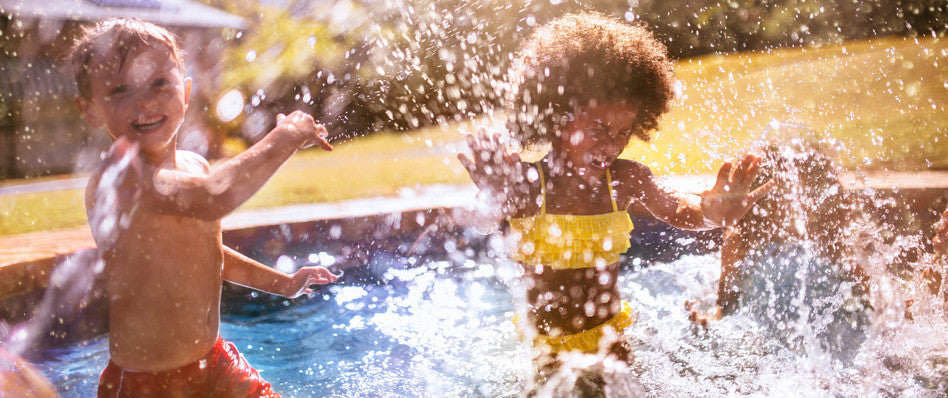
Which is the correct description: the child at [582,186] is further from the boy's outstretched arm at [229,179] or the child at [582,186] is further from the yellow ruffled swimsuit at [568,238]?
the boy's outstretched arm at [229,179]

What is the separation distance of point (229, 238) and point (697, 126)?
6.06m

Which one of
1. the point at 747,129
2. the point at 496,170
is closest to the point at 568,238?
the point at 496,170

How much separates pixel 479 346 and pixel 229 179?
187 cm

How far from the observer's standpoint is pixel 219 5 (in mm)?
14578

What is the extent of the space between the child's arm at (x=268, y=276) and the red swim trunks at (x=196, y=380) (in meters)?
0.25

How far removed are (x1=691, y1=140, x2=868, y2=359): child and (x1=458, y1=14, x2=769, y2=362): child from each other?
930 millimetres

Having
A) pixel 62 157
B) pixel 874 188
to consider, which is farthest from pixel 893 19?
pixel 62 157

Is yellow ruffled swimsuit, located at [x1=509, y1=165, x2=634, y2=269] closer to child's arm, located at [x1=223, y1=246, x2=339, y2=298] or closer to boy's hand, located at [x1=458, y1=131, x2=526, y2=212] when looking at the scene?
boy's hand, located at [x1=458, y1=131, x2=526, y2=212]

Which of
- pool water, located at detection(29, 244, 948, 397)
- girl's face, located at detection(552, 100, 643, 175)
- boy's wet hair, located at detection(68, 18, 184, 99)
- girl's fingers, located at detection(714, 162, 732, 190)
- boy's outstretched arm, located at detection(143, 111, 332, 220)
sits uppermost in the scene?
boy's wet hair, located at detection(68, 18, 184, 99)

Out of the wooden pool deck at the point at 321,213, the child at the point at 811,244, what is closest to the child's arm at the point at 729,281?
the child at the point at 811,244

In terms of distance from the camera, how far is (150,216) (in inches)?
79.4

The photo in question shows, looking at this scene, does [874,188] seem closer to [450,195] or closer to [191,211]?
[450,195]

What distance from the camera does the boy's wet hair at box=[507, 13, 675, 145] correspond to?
2.67 m

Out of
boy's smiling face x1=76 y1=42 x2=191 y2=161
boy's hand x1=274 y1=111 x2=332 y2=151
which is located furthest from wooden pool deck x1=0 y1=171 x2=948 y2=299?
boy's smiling face x1=76 y1=42 x2=191 y2=161
